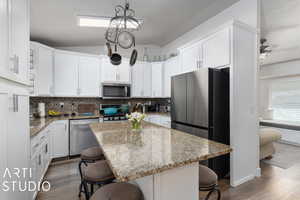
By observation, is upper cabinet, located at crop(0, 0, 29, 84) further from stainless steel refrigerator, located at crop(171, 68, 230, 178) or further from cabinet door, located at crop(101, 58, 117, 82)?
cabinet door, located at crop(101, 58, 117, 82)

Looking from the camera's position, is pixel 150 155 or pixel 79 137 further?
pixel 79 137

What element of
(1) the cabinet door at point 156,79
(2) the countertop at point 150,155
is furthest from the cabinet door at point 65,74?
(2) the countertop at point 150,155

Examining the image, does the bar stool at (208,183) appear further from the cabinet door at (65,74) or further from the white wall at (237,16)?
the cabinet door at (65,74)

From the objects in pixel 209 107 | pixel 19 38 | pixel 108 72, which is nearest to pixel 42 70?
pixel 108 72

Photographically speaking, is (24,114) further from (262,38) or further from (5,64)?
(262,38)

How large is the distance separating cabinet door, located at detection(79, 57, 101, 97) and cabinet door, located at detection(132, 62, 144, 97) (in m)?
0.96

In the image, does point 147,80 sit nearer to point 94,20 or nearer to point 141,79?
point 141,79

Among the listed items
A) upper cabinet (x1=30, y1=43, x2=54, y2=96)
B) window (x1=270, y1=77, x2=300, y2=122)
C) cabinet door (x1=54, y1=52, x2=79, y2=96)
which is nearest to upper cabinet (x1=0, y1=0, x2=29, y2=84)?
upper cabinet (x1=30, y1=43, x2=54, y2=96)

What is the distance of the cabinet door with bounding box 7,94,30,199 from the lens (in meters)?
1.11

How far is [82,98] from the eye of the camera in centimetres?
392

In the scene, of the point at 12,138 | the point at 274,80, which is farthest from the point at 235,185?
the point at 274,80

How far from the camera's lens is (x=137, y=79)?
4.23m

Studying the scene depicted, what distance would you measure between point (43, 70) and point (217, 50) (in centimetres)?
343

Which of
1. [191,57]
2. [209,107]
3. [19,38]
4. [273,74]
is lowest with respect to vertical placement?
[209,107]
